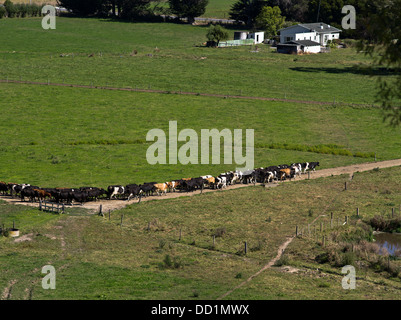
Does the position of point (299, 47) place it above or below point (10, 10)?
Result: below

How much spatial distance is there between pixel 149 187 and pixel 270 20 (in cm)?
10046

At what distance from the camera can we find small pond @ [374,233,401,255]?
3709 centimetres

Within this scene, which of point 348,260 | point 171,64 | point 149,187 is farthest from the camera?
point 171,64

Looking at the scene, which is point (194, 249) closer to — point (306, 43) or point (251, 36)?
point (306, 43)

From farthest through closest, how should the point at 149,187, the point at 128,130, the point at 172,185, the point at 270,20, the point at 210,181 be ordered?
1. the point at 270,20
2. the point at 128,130
3. the point at 210,181
4. the point at 172,185
5. the point at 149,187

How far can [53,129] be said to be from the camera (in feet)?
224

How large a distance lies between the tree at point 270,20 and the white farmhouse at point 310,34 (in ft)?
33.7

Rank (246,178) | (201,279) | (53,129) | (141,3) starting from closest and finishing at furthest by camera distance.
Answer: (201,279)
(246,178)
(53,129)
(141,3)

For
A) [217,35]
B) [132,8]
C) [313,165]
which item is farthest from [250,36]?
[313,165]

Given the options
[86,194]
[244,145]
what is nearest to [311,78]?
[244,145]

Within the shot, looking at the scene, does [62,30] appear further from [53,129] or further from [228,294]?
[228,294]

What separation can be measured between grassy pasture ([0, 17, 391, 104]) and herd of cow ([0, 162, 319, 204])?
36564 millimetres

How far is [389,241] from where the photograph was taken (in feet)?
126

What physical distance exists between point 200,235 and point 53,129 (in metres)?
34.8
